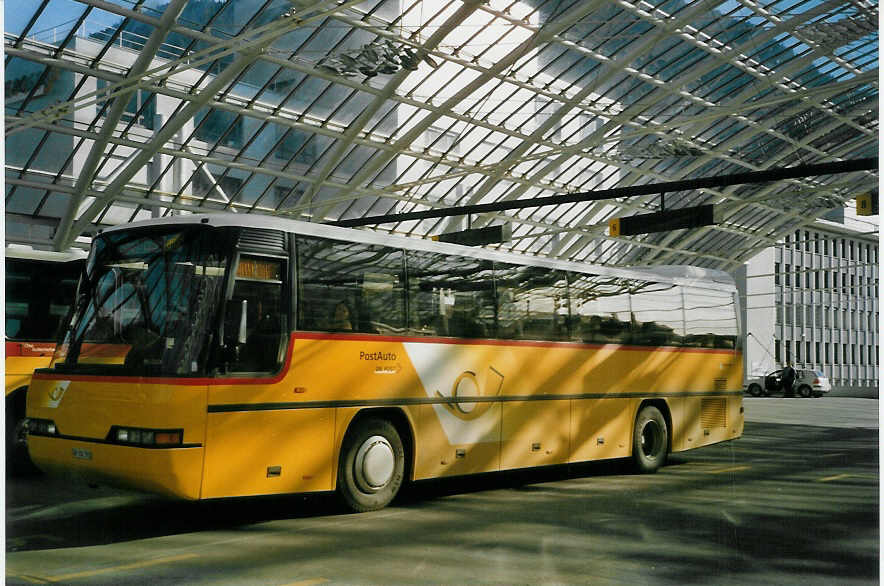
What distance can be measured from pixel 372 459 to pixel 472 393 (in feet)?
6.14

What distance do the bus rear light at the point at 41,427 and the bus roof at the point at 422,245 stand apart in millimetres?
2063

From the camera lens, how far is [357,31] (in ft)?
89.0

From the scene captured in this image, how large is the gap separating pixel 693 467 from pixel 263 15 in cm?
1673

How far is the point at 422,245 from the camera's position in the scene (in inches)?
453

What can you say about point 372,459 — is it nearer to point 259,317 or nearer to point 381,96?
point 259,317

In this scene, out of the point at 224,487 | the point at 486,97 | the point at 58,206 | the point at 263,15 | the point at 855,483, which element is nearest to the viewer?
the point at 224,487

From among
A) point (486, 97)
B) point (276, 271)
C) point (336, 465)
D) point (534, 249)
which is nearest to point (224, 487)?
point (336, 465)

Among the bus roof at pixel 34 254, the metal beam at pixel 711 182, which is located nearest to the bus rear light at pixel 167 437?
the bus roof at pixel 34 254

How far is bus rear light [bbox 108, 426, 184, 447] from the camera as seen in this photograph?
8594mm

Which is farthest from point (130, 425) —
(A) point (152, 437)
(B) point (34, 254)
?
(B) point (34, 254)

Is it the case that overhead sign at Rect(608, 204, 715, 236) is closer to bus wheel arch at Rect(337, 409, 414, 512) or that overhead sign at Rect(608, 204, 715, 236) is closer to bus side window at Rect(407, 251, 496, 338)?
bus side window at Rect(407, 251, 496, 338)

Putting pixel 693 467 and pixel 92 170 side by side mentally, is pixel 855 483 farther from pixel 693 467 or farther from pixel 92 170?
pixel 92 170

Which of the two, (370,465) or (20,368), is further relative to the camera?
(20,368)

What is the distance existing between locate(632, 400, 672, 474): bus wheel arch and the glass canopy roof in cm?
1025
